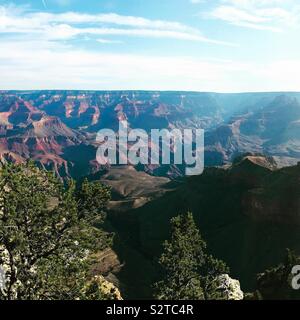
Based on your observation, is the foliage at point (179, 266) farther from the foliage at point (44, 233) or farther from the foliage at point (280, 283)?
the foliage at point (280, 283)

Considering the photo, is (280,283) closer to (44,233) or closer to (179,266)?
(179,266)

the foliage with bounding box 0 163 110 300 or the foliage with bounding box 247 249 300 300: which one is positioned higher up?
the foliage with bounding box 0 163 110 300

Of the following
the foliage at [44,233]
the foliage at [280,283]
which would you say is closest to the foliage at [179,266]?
the foliage at [44,233]

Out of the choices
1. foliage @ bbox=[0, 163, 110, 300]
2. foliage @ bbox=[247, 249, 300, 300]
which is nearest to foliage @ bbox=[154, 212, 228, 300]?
foliage @ bbox=[0, 163, 110, 300]

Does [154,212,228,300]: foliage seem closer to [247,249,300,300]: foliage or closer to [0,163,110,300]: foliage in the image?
[0,163,110,300]: foliage
